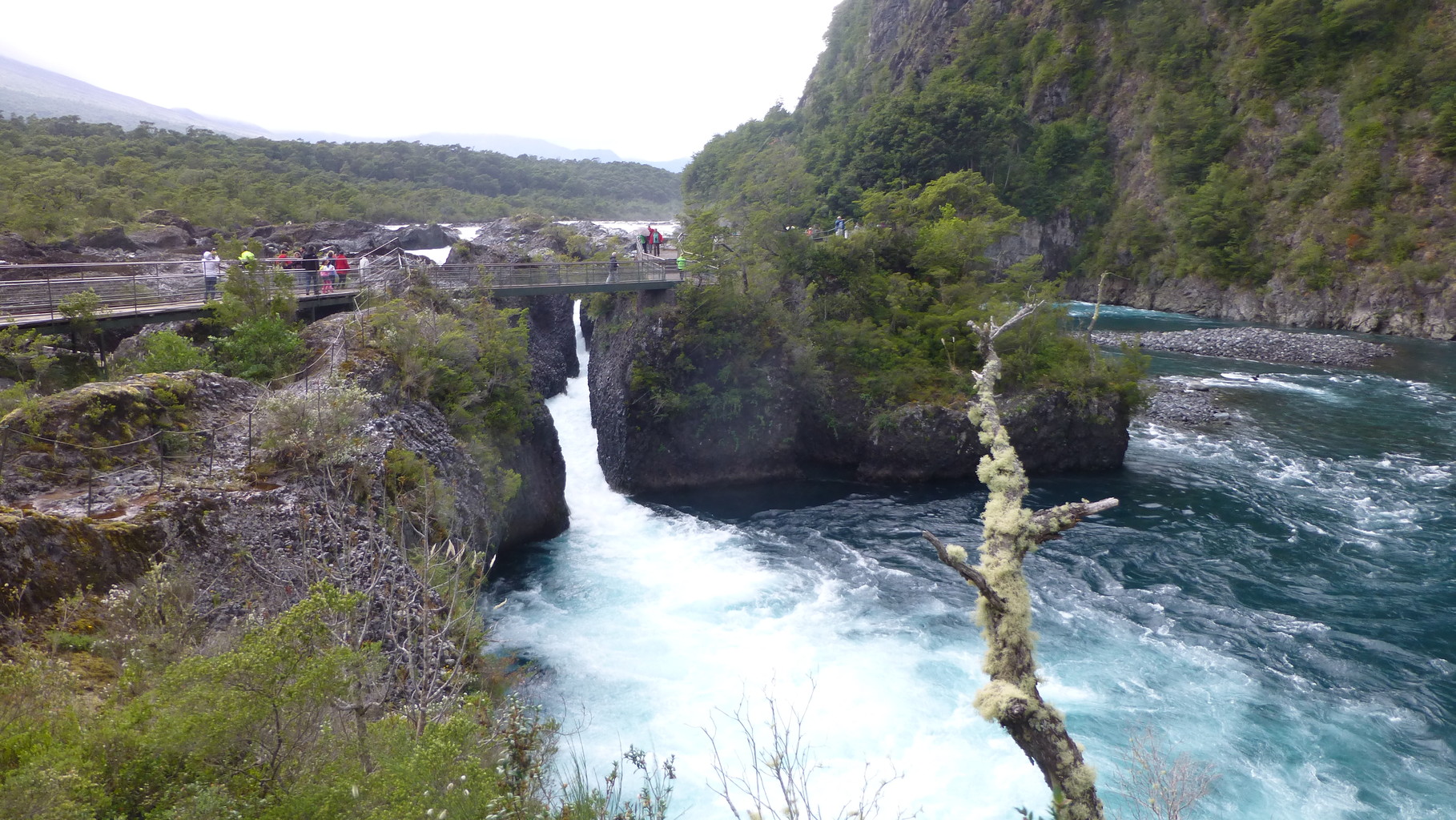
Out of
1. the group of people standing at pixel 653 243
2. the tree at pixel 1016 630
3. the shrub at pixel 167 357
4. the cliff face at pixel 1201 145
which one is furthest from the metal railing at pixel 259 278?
the cliff face at pixel 1201 145

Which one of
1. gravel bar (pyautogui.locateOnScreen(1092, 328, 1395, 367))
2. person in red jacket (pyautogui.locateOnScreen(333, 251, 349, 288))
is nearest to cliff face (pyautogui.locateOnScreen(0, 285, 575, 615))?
person in red jacket (pyautogui.locateOnScreen(333, 251, 349, 288))

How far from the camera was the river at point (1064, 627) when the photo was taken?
456 inches

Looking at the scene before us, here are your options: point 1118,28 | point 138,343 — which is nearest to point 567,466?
point 138,343

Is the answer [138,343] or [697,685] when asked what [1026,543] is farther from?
[138,343]

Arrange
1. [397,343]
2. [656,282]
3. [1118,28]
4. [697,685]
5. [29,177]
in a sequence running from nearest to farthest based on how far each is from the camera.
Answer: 1. [697,685]
2. [397,343]
3. [656,282]
4. [29,177]
5. [1118,28]

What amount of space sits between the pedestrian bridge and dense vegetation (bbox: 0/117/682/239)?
19122 mm

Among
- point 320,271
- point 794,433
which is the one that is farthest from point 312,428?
point 794,433

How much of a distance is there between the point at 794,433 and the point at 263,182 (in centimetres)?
6315

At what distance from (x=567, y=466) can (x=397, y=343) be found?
10.4 m

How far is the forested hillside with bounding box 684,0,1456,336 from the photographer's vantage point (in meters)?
44.1

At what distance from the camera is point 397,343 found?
1620 centimetres

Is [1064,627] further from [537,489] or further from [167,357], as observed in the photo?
[167,357]

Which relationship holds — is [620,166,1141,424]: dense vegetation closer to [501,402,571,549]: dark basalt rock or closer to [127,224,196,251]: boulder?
[501,402,571,549]: dark basalt rock

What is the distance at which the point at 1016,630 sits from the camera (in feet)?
19.2
